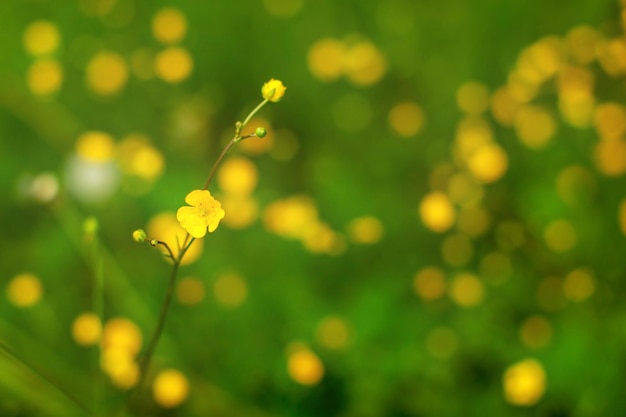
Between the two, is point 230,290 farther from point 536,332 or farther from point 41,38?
point 41,38

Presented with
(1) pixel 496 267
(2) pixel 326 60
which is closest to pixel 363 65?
(2) pixel 326 60

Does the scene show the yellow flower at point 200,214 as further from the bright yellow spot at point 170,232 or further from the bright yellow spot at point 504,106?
the bright yellow spot at point 504,106

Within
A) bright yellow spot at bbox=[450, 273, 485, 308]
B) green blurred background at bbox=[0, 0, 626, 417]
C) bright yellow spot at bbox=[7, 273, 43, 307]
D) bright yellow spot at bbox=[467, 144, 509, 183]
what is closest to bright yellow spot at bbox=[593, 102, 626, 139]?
green blurred background at bbox=[0, 0, 626, 417]

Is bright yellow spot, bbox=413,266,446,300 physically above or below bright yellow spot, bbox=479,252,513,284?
below

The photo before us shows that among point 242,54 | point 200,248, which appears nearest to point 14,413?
point 200,248

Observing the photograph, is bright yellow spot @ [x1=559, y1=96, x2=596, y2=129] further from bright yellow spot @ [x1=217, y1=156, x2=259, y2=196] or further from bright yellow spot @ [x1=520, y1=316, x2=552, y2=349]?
bright yellow spot @ [x1=217, y1=156, x2=259, y2=196]

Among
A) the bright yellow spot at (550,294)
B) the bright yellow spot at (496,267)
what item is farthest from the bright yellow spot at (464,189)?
the bright yellow spot at (550,294)

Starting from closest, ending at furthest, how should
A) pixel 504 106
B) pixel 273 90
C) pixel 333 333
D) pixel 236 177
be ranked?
1. pixel 273 90
2. pixel 333 333
3. pixel 236 177
4. pixel 504 106
